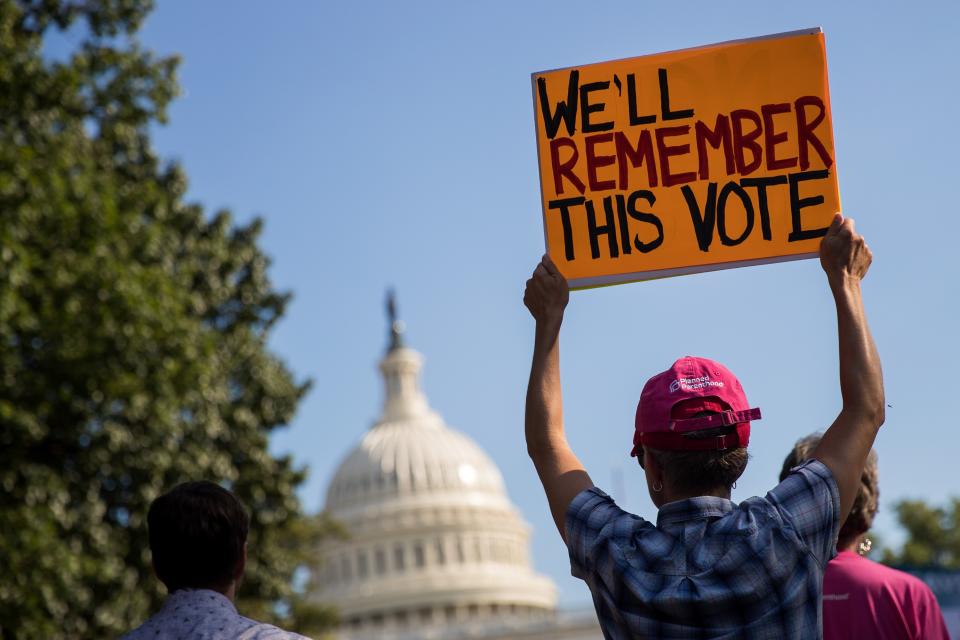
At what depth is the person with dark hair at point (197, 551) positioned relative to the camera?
158 inches

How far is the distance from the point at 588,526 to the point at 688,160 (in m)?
1.05

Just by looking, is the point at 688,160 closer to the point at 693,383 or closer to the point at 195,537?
the point at 693,383

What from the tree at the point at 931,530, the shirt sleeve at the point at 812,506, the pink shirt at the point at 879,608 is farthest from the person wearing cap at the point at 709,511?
the tree at the point at 931,530

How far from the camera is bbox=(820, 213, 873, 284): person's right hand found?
3.58 m

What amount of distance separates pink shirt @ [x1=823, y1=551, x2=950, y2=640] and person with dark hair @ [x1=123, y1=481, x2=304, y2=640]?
4.77ft

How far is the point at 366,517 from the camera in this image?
103375 mm

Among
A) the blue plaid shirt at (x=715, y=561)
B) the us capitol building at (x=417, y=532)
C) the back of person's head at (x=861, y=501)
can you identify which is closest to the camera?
the blue plaid shirt at (x=715, y=561)

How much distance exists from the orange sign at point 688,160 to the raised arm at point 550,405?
0.13 m

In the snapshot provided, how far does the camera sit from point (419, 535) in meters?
103

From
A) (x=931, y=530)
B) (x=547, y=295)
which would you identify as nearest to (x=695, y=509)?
(x=547, y=295)

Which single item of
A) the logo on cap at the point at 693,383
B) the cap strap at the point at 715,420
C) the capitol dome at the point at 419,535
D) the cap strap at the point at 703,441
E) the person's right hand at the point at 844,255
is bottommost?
the cap strap at the point at 703,441

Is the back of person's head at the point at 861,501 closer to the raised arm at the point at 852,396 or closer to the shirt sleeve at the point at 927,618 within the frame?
the shirt sleeve at the point at 927,618

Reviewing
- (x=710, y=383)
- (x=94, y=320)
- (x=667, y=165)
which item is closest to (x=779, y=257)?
(x=667, y=165)

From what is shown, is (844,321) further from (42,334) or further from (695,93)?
(42,334)
